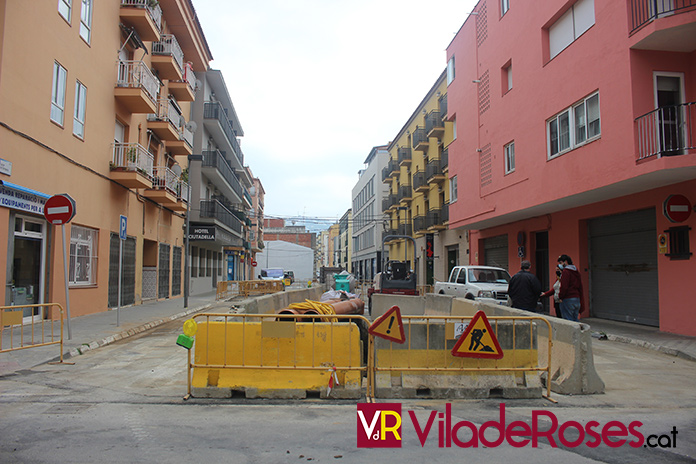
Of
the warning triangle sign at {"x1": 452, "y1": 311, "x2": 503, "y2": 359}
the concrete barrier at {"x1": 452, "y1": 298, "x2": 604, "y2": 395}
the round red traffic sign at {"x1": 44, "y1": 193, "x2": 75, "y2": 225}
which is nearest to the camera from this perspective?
the warning triangle sign at {"x1": 452, "y1": 311, "x2": 503, "y2": 359}

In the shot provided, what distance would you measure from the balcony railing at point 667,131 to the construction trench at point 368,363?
6.87 metres

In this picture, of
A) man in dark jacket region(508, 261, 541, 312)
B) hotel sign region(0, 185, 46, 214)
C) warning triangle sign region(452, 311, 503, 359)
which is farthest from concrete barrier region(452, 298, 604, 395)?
hotel sign region(0, 185, 46, 214)

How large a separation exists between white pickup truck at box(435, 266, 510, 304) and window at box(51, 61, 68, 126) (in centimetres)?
1307

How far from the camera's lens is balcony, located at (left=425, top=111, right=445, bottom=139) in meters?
32.2

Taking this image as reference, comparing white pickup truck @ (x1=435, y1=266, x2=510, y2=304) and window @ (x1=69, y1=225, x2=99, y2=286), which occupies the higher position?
window @ (x1=69, y1=225, x2=99, y2=286)

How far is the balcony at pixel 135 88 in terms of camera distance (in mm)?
16922

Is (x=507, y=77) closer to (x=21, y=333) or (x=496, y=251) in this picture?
(x=496, y=251)

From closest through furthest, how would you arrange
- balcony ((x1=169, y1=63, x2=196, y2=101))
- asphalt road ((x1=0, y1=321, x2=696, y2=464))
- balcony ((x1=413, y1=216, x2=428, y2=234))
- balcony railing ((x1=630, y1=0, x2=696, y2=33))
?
asphalt road ((x1=0, y1=321, x2=696, y2=464)) < balcony railing ((x1=630, y1=0, x2=696, y2=33)) < balcony ((x1=169, y1=63, x2=196, y2=101)) < balcony ((x1=413, y1=216, x2=428, y2=234))

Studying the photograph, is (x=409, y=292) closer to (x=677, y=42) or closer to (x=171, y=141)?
(x=677, y=42)

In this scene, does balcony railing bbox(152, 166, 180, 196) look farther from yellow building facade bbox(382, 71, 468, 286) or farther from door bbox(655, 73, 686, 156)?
door bbox(655, 73, 686, 156)

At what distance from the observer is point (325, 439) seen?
4.38 meters

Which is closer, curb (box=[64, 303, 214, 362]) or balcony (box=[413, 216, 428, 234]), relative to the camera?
curb (box=[64, 303, 214, 362])

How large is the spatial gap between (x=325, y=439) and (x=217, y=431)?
1.05 m

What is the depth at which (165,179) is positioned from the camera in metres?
20.6
